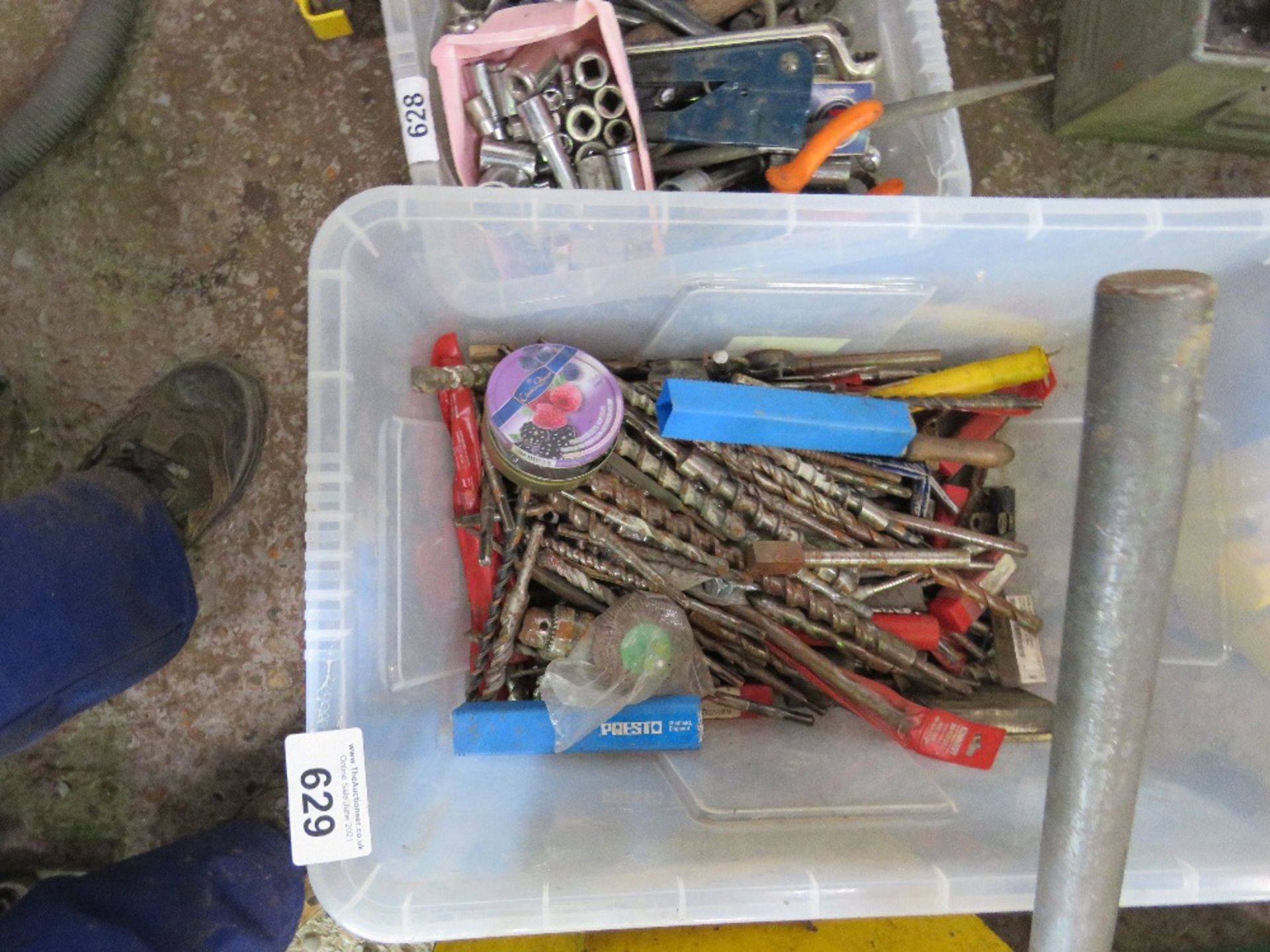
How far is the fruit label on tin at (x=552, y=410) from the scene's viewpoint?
98 cm

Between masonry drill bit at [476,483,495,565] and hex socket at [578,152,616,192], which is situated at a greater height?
hex socket at [578,152,616,192]

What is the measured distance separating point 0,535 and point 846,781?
102 centimetres

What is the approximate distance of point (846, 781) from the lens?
1.03 m

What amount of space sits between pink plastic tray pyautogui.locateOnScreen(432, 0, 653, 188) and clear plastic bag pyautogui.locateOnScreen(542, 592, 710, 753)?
1.77 ft

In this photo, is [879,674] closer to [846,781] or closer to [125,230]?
[846,781]

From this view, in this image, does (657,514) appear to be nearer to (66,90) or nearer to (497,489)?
(497,489)

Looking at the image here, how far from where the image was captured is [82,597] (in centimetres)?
102

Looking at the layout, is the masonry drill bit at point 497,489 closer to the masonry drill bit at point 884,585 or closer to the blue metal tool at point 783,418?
the blue metal tool at point 783,418

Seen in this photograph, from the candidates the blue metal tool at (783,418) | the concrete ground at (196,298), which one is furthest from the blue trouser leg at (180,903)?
the blue metal tool at (783,418)

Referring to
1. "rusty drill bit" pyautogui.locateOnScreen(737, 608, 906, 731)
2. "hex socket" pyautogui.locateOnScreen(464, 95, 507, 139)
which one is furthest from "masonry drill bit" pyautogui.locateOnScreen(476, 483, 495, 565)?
"hex socket" pyautogui.locateOnScreen(464, 95, 507, 139)

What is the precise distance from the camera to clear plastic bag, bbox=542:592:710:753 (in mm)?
1017

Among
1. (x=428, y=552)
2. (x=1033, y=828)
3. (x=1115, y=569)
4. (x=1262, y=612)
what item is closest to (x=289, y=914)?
(x=428, y=552)

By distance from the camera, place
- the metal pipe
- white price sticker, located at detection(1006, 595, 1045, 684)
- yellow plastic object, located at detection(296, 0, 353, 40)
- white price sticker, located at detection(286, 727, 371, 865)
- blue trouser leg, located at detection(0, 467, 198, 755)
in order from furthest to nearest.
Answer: yellow plastic object, located at detection(296, 0, 353, 40), white price sticker, located at detection(1006, 595, 1045, 684), blue trouser leg, located at detection(0, 467, 198, 755), white price sticker, located at detection(286, 727, 371, 865), the metal pipe

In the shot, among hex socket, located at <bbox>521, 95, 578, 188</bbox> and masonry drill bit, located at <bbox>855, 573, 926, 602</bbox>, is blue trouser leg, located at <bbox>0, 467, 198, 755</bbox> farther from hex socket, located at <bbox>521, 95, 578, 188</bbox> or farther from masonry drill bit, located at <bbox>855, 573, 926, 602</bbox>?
masonry drill bit, located at <bbox>855, 573, 926, 602</bbox>
